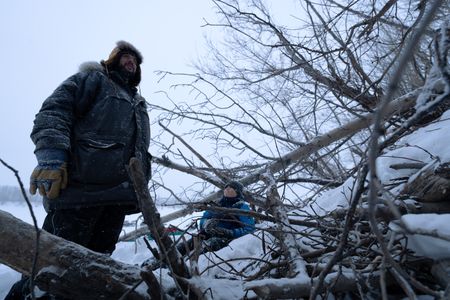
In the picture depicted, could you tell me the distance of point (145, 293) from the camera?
1.04 meters

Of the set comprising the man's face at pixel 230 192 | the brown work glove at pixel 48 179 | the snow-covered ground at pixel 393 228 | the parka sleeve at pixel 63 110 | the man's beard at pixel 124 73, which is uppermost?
the man's beard at pixel 124 73

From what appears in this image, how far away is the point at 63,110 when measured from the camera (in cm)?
193

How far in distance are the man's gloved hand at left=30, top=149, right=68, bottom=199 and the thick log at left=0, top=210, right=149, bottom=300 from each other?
55 centimetres

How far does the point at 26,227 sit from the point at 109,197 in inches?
27.1

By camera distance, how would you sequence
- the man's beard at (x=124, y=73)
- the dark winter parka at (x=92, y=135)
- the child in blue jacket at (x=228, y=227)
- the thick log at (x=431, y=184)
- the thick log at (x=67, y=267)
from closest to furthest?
the thick log at (x=67, y=267), the thick log at (x=431, y=184), the dark winter parka at (x=92, y=135), the man's beard at (x=124, y=73), the child in blue jacket at (x=228, y=227)

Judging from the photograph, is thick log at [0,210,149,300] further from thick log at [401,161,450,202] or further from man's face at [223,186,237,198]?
man's face at [223,186,237,198]

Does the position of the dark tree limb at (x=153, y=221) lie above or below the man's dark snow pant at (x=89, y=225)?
below

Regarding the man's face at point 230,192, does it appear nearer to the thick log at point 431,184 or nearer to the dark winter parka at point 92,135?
the dark winter parka at point 92,135

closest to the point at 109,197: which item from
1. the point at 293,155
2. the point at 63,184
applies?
the point at 63,184

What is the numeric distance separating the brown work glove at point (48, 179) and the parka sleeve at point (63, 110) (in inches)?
4.2

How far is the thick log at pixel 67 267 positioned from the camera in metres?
1.04

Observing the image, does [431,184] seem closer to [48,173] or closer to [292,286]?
[292,286]

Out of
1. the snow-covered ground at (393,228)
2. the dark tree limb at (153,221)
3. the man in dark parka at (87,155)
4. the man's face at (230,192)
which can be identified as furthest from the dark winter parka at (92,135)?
the man's face at (230,192)

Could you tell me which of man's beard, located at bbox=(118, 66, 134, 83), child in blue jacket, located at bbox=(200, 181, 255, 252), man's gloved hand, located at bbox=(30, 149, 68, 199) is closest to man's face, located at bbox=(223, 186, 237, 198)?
child in blue jacket, located at bbox=(200, 181, 255, 252)
